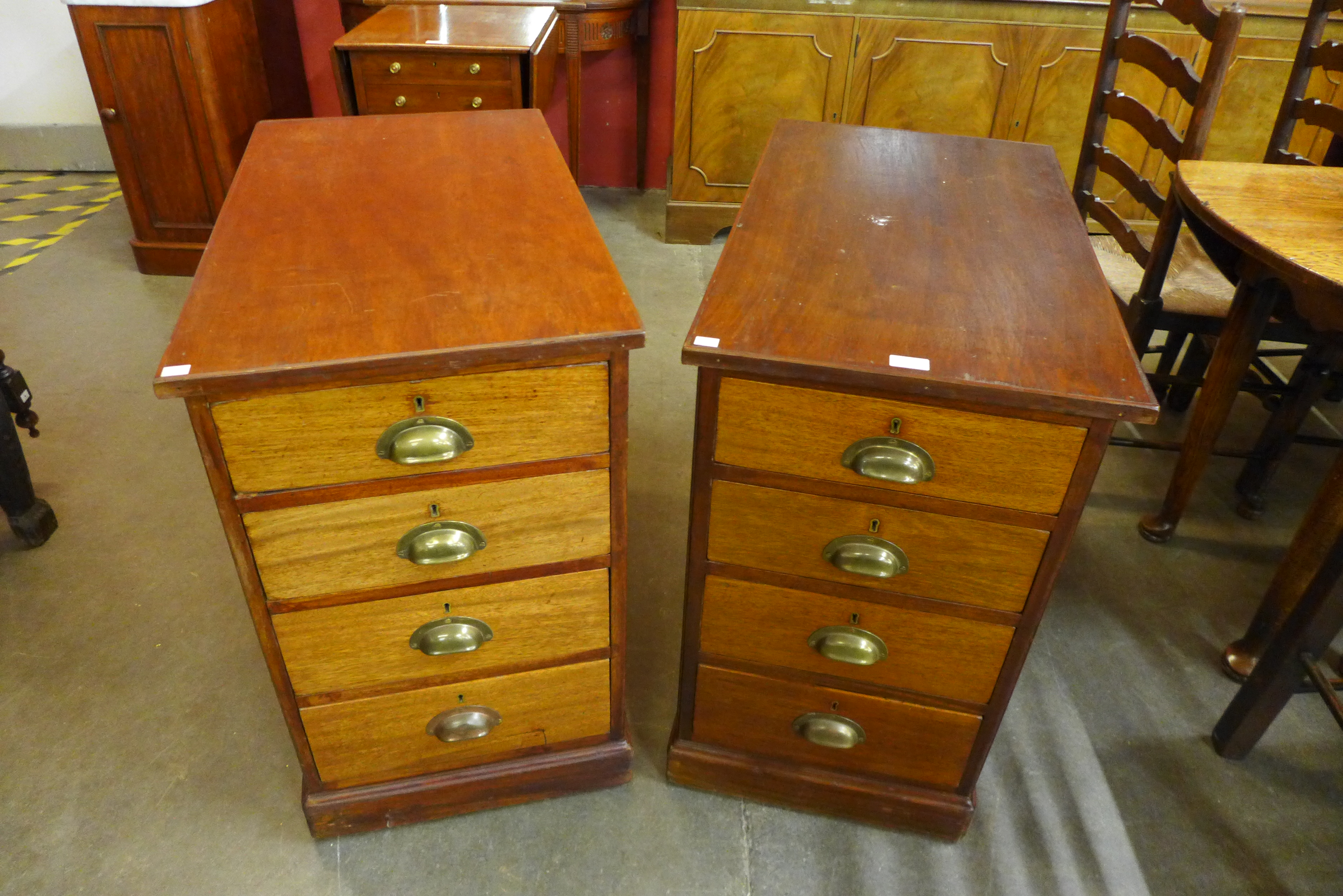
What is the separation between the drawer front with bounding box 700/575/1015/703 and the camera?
1.26m

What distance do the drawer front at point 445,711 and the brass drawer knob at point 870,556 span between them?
43 cm

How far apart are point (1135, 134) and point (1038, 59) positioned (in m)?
0.45

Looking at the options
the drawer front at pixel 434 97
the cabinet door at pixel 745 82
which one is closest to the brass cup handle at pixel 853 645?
the drawer front at pixel 434 97

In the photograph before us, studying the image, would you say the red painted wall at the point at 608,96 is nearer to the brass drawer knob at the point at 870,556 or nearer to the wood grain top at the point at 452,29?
the wood grain top at the point at 452,29

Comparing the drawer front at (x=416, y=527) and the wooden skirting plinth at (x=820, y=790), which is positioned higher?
the drawer front at (x=416, y=527)

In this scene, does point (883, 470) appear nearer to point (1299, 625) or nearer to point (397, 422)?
point (397, 422)

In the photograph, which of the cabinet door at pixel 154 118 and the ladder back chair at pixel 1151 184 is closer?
the ladder back chair at pixel 1151 184

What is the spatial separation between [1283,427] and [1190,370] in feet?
1.51

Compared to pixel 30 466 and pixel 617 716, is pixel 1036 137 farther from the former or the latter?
pixel 30 466

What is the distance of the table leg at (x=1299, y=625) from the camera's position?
1462 millimetres

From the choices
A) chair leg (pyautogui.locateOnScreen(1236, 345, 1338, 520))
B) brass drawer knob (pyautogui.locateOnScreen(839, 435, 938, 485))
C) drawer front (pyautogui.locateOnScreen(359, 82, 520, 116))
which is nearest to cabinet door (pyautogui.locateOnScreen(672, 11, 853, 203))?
drawer front (pyautogui.locateOnScreen(359, 82, 520, 116))

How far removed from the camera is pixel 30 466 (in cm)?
221

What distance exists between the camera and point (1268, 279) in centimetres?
166

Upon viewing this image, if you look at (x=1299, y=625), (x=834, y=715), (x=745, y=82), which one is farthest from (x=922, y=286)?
(x=745, y=82)
